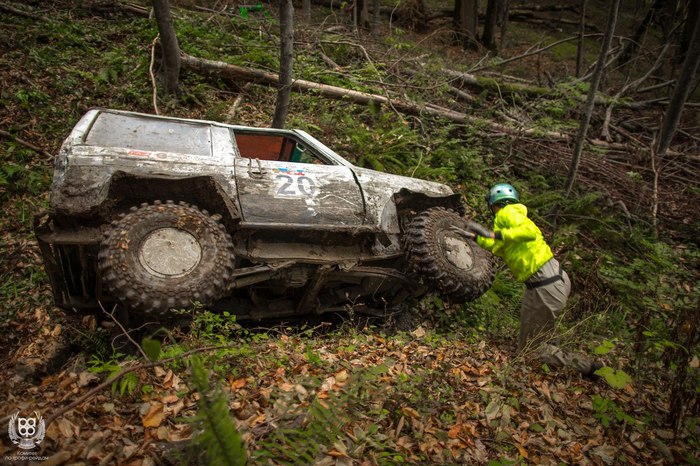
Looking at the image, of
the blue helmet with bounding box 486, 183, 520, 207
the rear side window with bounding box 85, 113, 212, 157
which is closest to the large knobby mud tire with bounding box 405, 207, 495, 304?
the blue helmet with bounding box 486, 183, 520, 207

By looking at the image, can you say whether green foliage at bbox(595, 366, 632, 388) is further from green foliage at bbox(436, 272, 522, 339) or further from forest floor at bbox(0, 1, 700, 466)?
green foliage at bbox(436, 272, 522, 339)

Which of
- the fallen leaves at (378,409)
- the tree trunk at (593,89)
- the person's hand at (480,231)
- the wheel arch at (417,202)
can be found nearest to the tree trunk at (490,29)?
the tree trunk at (593,89)

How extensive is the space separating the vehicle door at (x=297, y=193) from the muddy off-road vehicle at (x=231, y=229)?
0.01 meters

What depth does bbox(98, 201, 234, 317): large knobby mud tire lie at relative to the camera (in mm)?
3457

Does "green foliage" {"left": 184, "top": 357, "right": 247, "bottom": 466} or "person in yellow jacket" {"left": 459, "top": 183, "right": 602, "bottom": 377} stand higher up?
"green foliage" {"left": 184, "top": 357, "right": 247, "bottom": 466}

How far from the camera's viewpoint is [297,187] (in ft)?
14.3

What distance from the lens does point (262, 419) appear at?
2.80 metres

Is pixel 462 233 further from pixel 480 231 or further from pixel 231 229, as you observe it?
pixel 231 229

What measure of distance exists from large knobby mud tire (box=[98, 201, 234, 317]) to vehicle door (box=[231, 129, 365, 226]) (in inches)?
17.4

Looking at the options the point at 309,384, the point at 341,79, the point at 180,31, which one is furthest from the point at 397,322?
the point at 180,31

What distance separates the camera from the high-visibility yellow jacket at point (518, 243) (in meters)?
4.75

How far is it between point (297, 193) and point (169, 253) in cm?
130

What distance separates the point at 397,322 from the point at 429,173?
3.42 m

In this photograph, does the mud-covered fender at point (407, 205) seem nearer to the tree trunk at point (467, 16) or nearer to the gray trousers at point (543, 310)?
the gray trousers at point (543, 310)
